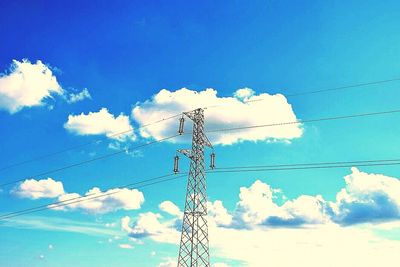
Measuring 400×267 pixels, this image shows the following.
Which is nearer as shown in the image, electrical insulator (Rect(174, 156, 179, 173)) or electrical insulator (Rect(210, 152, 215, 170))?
electrical insulator (Rect(174, 156, 179, 173))

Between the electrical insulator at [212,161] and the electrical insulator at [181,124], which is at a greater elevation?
the electrical insulator at [181,124]

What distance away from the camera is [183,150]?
183 feet

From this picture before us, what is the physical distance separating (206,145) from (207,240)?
1164 centimetres

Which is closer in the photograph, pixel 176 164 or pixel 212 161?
pixel 176 164

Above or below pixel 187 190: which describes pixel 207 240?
below

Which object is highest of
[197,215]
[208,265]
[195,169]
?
[195,169]

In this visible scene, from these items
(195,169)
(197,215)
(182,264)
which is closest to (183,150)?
(195,169)

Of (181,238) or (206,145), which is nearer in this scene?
(181,238)

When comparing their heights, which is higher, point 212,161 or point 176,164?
point 212,161

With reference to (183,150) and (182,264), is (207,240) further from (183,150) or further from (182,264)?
(183,150)

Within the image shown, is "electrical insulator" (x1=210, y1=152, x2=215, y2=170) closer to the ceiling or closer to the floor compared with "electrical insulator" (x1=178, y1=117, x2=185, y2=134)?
closer to the floor

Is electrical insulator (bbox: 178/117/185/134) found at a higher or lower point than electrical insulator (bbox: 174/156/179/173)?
higher

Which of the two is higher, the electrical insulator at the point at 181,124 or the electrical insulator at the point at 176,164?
the electrical insulator at the point at 181,124

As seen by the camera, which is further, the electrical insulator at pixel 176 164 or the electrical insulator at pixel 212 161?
the electrical insulator at pixel 212 161
